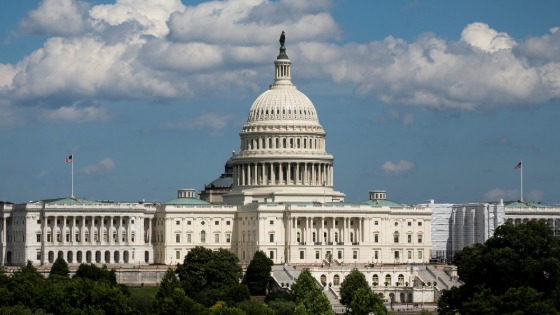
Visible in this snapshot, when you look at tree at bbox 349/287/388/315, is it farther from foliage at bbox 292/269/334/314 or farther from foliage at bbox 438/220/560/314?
foliage at bbox 438/220/560/314

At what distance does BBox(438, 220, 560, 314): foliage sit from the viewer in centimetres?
17750

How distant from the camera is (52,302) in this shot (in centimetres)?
18600

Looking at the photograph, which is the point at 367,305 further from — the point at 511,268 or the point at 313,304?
the point at 511,268

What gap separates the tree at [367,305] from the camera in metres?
183

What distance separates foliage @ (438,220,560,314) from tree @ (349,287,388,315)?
18.2 ft

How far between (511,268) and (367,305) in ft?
49.2

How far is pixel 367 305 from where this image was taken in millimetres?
185750

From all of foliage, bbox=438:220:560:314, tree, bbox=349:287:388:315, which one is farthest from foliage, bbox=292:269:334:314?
foliage, bbox=438:220:560:314

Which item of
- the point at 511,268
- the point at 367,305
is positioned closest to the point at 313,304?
the point at 367,305

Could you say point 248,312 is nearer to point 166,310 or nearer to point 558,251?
point 166,310

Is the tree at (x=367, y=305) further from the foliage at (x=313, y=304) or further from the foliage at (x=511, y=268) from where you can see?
the foliage at (x=511, y=268)

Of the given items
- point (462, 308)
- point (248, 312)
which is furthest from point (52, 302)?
point (462, 308)

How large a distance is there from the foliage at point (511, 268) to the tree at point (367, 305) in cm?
554

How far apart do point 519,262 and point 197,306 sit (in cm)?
2862
